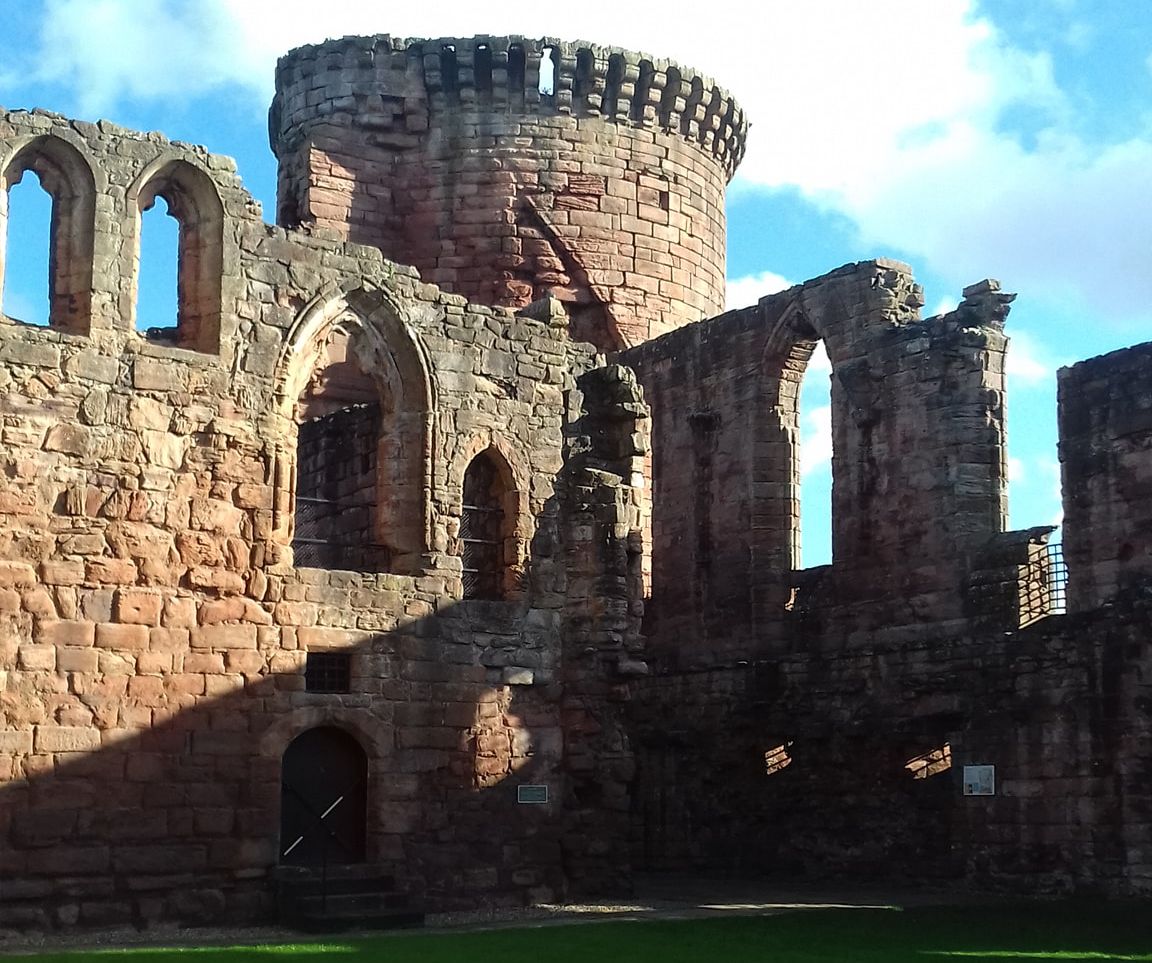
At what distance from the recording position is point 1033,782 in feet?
59.0

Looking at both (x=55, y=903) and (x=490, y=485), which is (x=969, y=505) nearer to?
(x=490, y=485)

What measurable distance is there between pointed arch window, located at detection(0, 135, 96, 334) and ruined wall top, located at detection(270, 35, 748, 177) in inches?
478

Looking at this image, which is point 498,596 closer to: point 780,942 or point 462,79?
point 780,942

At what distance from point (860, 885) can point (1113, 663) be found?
397 cm

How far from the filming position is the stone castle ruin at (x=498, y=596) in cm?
1511

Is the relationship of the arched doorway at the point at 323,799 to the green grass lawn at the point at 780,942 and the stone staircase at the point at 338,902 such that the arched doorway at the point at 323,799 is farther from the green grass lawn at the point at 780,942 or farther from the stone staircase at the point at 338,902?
the green grass lawn at the point at 780,942

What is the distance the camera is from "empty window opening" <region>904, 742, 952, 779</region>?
20078mm

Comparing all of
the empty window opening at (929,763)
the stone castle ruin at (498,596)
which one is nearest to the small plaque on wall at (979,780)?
the stone castle ruin at (498,596)

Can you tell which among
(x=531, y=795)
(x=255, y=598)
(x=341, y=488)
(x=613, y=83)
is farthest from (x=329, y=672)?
(x=613, y=83)

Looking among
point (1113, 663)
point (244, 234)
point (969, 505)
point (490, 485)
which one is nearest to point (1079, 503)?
point (969, 505)

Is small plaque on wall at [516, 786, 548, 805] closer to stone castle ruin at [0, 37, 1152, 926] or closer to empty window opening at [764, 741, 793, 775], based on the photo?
stone castle ruin at [0, 37, 1152, 926]

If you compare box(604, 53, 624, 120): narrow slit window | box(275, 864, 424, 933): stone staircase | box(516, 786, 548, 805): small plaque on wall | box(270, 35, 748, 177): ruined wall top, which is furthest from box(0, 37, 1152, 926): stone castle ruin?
box(270, 35, 748, 177): ruined wall top

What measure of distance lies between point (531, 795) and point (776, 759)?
5078mm

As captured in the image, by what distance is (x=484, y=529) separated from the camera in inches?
715
